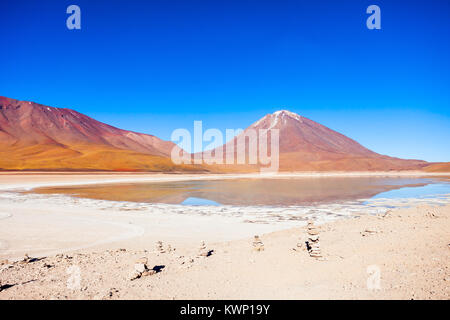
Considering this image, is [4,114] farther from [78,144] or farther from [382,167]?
[382,167]

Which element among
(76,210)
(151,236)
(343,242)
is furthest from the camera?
(76,210)

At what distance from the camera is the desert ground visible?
498 cm

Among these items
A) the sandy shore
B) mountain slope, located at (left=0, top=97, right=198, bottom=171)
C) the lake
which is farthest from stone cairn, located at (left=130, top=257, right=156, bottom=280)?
mountain slope, located at (left=0, top=97, right=198, bottom=171)

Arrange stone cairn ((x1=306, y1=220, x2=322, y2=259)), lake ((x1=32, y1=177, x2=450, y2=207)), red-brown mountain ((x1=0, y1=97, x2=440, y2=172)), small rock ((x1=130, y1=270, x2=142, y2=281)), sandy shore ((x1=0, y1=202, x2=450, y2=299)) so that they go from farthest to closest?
red-brown mountain ((x1=0, y1=97, x2=440, y2=172)) < lake ((x1=32, y1=177, x2=450, y2=207)) < stone cairn ((x1=306, y1=220, x2=322, y2=259)) < small rock ((x1=130, y1=270, x2=142, y2=281)) < sandy shore ((x1=0, y1=202, x2=450, y2=299))

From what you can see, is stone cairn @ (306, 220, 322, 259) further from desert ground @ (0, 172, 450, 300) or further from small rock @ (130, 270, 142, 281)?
small rock @ (130, 270, 142, 281)

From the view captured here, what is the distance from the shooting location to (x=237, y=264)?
650cm

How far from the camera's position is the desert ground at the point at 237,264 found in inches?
196

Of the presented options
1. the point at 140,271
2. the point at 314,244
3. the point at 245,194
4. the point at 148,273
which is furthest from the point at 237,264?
the point at 245,194

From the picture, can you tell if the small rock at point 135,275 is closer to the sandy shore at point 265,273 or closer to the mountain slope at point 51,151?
the sandy shore at point 265,273

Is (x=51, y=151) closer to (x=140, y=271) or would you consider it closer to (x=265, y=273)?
(x=140, y=271)

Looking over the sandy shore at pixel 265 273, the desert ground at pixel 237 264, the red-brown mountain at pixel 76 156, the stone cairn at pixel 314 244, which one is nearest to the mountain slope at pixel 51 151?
the red-brown mountain at pixel 76 156
